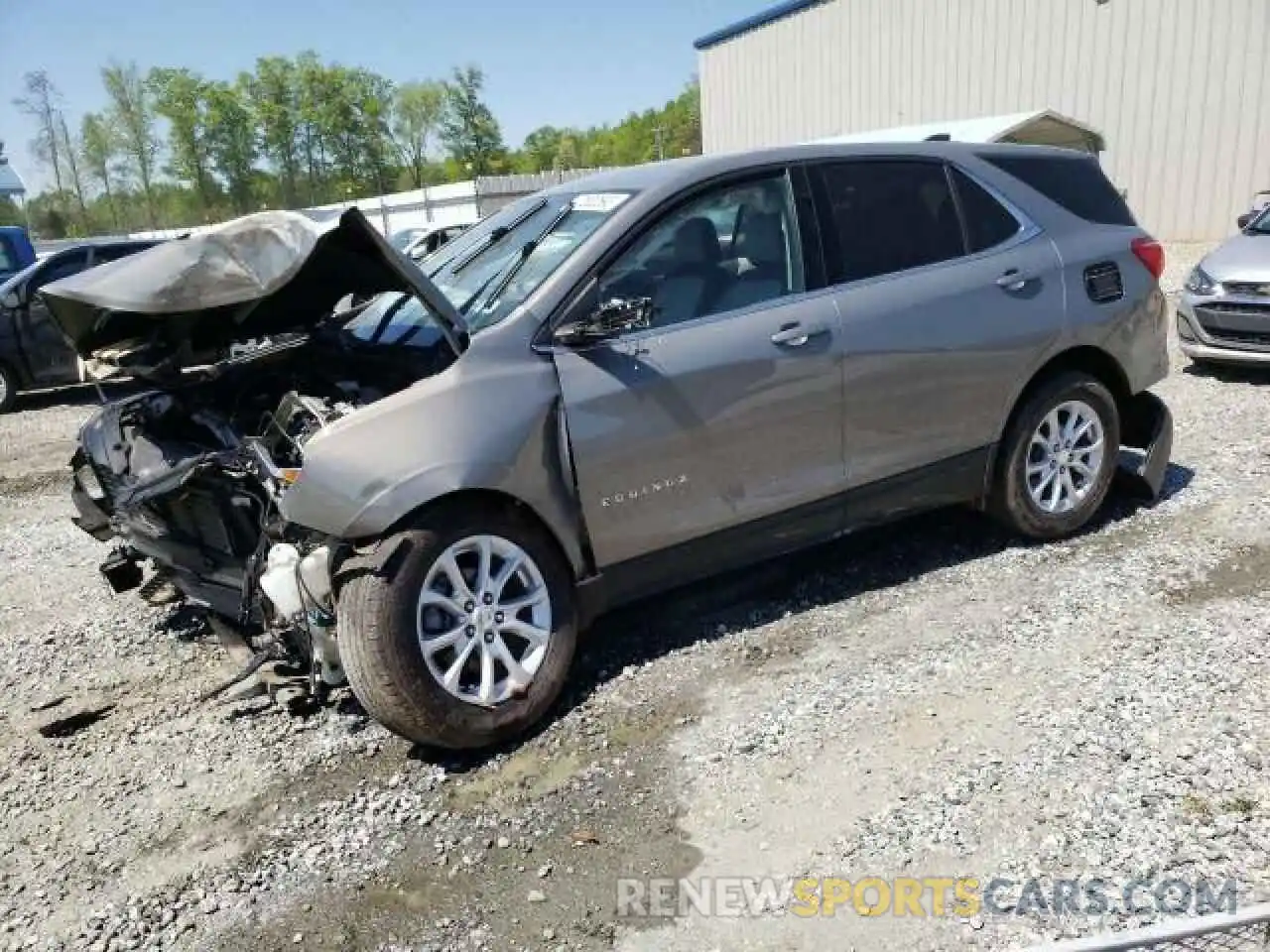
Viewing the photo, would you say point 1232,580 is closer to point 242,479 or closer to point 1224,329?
point 242,479

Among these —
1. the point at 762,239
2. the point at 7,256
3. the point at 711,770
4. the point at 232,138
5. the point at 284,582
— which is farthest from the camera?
the point at 232,138

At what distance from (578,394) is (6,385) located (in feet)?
33.0

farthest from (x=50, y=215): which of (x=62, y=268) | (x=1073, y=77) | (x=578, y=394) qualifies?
(x=578, y=394)

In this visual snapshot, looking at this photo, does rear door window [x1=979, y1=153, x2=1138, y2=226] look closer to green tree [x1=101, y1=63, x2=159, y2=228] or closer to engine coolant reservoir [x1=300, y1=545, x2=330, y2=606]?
engine coolant reservoir [x1=300, y1=545, x2=330, y2=606]

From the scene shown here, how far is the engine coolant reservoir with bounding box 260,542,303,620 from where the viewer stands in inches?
133

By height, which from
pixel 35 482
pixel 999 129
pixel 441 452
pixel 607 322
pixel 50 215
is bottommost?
pixel 35 482

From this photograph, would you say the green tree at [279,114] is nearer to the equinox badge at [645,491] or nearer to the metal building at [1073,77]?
the metal building at [1073,77]

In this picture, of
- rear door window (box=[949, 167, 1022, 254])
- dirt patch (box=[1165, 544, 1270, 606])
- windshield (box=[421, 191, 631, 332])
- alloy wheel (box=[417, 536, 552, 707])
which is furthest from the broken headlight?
dirt patch (box=[1165, 544, 1270, 606])

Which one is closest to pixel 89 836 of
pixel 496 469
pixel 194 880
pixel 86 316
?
pixel 194 880

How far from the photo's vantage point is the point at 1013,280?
14.2ft

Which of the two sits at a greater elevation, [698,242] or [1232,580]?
[698,242]

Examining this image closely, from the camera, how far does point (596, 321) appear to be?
3.42 meters

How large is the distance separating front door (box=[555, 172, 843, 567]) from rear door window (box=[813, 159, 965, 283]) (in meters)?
0.18

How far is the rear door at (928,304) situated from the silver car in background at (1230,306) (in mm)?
4410
